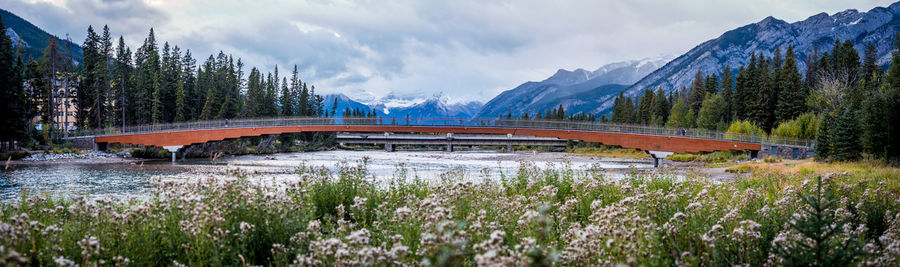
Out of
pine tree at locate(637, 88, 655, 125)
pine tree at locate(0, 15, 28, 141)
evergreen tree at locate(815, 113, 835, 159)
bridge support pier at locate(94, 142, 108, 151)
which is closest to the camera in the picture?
evergreen tree at locate(815, 113, 835, 159)

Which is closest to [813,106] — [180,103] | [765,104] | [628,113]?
[765,104]

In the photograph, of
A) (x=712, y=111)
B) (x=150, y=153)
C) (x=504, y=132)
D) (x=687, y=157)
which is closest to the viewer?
(x=504, y=132)

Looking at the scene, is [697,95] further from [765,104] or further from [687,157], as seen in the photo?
[687,157]

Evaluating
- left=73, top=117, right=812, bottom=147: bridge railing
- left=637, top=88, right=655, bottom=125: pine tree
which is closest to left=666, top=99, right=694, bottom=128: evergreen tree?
left=637, top=88, right=655, bottom=125: pine tree

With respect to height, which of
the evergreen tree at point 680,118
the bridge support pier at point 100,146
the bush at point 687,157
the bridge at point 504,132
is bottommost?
the bush at point 687,157

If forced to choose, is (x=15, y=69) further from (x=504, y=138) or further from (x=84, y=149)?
(x=504, y=138)

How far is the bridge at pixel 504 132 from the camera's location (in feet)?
167

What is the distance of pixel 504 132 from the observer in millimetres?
53781

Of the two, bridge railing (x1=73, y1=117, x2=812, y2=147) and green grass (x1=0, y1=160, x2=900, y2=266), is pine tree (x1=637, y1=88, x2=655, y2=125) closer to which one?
bridge railing (x1=73, y1=117, x2=812, y2=147)

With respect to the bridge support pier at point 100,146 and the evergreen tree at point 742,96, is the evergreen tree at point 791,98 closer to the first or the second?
the evergreen tree at point 742,96

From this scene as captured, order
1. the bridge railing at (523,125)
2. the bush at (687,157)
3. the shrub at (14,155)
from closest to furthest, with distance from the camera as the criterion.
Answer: the shrub at (14,155)
the bridge railing at (523,125)
the bush at (687,157)

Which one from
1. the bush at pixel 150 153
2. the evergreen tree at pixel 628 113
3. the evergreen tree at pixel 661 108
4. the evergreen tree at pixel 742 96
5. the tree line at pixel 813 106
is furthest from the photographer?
the evergreen tree at pixel 628 113

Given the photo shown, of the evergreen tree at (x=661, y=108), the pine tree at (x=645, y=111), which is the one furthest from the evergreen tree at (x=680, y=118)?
the pine tree at (x=645, y=111)

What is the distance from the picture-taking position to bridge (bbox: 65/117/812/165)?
167 feet
